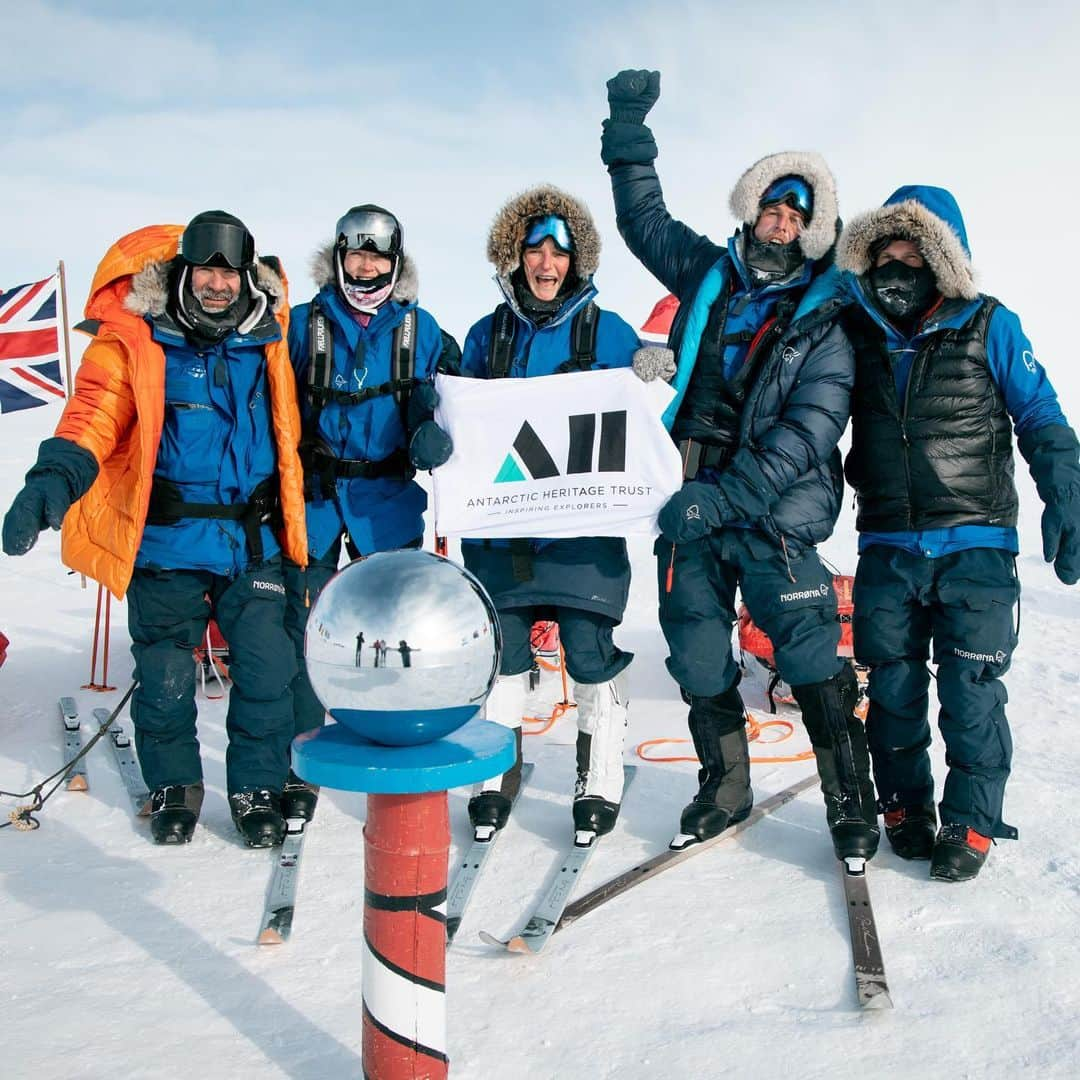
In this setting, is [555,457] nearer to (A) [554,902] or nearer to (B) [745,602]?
(B) [745,602]

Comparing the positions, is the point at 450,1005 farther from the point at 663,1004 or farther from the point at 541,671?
the point at 541,671

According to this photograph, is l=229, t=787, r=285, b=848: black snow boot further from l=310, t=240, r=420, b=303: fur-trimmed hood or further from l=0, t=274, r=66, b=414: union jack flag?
l=0, t=274, r=66, b=414: union jack flag

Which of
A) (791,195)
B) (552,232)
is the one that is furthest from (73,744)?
(791,195)

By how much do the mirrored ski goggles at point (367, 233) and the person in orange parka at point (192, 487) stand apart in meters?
0.34

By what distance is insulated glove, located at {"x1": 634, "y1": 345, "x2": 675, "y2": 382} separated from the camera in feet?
13.8

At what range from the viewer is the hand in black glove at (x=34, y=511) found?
11.8 ft

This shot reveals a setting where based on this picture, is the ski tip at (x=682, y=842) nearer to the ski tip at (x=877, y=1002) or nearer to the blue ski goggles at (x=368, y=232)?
the ski tip at (x=877, y=1002)

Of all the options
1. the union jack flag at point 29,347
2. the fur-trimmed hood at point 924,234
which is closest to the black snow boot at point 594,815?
the fur-trimmed hood at point 924,234

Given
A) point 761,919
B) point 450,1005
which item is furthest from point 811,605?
point 450,1005

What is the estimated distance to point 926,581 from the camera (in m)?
3.96

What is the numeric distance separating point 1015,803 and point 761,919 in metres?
1.73

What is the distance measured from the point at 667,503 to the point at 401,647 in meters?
2.33

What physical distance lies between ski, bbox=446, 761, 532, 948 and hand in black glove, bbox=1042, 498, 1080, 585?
2431 millimetres

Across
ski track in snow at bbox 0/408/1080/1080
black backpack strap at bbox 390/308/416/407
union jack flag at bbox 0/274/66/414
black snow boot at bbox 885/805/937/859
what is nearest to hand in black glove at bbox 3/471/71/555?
ski track in snow at bbox 0/408/1080/1080
